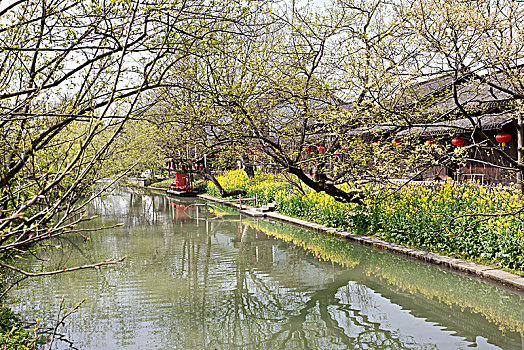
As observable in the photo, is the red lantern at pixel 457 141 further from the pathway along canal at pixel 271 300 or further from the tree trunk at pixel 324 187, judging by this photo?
the pathway along canal at pixel 271 300

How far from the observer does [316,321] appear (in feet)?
22.8

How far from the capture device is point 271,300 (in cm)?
799

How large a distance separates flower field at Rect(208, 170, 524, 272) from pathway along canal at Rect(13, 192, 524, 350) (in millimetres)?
719

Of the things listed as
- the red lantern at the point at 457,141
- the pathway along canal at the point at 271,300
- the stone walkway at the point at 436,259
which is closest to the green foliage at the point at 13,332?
the pathway along canal at the point at 271,300

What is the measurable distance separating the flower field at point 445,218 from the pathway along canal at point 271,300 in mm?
719

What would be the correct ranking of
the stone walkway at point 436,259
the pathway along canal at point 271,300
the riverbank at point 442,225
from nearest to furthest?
the pathway along canal at point 271,300 → the stone walkway at point 436,259 → the riverbank at point 442,225

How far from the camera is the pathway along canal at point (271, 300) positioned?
6.27m

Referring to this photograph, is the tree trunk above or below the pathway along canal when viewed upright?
above

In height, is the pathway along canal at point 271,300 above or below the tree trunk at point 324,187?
below

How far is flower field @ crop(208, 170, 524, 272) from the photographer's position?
8.36m

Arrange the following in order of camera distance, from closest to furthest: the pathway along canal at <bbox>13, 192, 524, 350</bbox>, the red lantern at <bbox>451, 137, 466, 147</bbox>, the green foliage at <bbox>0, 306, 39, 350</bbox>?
the green foliage at <bbox>0, 306, 39, 350</bbox> < the pathway along canal at <bbox>13, 192, 524, 350</bbox> < the red lantern at <bbox>451, 137, 466, 147</bbox>

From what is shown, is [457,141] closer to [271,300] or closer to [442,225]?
[442,225]

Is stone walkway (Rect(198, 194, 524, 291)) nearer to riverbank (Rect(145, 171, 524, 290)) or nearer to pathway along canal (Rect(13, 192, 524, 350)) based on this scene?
riverbank (Rect(145, 171, 524, 290))

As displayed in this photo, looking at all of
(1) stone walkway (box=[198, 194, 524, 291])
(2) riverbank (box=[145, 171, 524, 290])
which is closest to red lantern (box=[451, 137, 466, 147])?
(2) riverbank (box=[145, 171, 524, 290])
